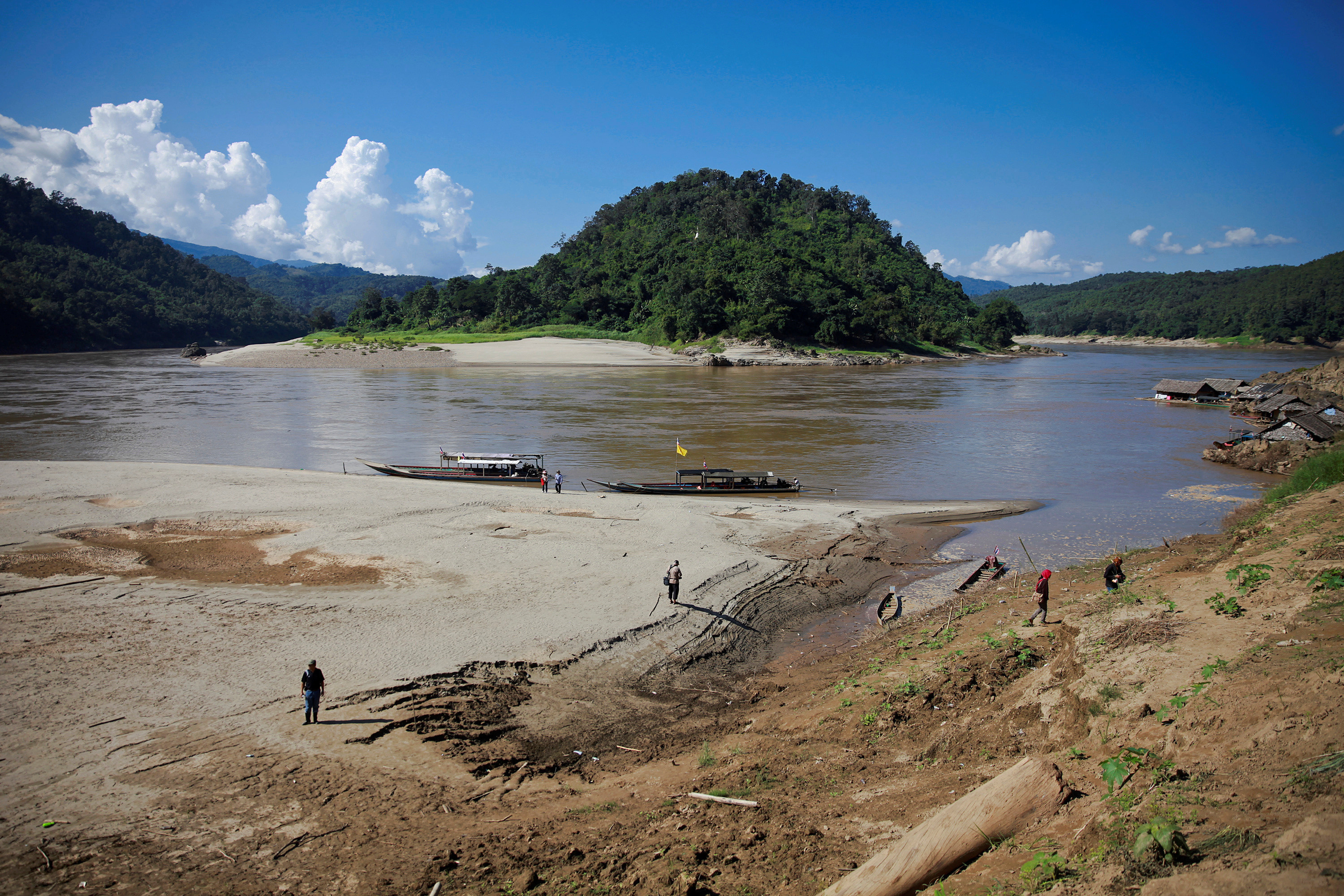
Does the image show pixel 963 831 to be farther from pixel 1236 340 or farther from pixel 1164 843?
pixel 1236 340

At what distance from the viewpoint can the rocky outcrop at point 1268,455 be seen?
3341 centimetres

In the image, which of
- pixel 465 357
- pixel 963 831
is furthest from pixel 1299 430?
pixel 465 357

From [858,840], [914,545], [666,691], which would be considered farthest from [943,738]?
[914,545]

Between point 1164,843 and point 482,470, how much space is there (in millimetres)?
29299

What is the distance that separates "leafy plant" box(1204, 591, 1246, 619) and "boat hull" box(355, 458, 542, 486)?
24539 millimetres

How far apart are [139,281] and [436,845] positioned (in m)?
206

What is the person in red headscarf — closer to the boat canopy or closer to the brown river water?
the brown river water

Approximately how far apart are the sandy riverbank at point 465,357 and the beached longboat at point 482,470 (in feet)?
215

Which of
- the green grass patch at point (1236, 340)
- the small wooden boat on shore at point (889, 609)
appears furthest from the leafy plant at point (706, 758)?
the green grass patch at point (1236, 340)

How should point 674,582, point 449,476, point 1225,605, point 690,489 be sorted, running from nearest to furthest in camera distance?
point 1225,605 → point 674,582 → point 690,489 → point 449,476

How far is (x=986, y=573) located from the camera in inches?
765

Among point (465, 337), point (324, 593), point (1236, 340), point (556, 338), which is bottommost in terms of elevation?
point (324, 593)

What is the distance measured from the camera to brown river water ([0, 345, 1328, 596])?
30156mm

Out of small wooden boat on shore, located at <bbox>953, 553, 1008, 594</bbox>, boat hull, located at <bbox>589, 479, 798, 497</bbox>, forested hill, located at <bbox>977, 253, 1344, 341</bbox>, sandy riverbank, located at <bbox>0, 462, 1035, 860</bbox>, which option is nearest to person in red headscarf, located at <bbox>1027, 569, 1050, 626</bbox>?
small wooden boat on shore, located at <bbox>953, 553, 1008, 594</bbox>
